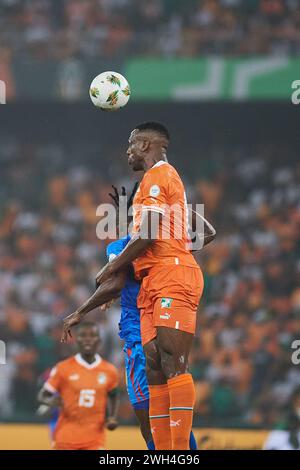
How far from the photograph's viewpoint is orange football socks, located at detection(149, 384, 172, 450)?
6.47 metres

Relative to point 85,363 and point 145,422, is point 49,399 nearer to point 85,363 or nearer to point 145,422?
point 85,363

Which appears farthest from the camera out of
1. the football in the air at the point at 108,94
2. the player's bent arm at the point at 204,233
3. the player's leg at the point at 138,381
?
the player's bent arm at the point at 204,233

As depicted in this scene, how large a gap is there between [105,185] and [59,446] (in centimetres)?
1038

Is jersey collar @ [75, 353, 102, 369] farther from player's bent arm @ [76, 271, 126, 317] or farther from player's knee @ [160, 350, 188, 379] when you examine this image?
player's knee @ [160, 350, 188, 379]

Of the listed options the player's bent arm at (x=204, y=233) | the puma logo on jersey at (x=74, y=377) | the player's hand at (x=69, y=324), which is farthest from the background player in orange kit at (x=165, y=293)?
the puma logo on jersey at (x=74, y=377)

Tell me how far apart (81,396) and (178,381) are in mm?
3648

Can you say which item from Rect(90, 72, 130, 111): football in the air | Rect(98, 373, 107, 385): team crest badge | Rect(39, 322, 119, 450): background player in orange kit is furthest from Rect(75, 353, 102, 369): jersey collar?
Rect(90, 72, 130, 111): football in the air

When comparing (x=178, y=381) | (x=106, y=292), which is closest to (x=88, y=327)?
(x=106, y=292)

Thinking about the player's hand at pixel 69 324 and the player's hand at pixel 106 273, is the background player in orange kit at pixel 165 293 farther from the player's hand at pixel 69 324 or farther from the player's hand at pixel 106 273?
the player's hand at pixel 69 324

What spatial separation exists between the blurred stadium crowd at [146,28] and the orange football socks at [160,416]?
12177mm

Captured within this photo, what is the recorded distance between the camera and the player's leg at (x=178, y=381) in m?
6.29

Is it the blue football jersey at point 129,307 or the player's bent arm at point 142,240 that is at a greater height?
the player's bent arm at point 142,240

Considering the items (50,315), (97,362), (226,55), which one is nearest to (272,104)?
(226,55)

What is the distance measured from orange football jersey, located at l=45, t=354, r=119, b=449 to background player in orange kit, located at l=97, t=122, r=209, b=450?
3212mm
